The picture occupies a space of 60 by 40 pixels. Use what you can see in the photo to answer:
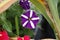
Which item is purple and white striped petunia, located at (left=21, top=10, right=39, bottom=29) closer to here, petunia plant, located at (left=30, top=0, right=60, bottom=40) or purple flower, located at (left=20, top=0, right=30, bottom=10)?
purple flower, located at (left=20, top=0, right=30, bottom=10)

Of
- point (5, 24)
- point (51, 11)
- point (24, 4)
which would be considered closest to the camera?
point (51, 11)

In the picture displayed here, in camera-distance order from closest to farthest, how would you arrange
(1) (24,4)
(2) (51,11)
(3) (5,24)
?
(2) (51,11) → (3) (5,24) → (1) (24,4)

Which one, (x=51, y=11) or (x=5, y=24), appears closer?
(x=51, y=11)

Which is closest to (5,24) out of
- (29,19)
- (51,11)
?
(29,19)

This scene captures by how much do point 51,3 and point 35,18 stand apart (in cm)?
28

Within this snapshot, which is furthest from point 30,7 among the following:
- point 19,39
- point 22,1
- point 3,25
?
point 19,39

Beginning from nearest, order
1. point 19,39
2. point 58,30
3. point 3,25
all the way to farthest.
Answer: point 58,30
point 19,39
point 3,25

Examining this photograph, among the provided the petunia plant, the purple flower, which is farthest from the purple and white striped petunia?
the petunia plant

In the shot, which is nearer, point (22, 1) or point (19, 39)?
point (19, 39)

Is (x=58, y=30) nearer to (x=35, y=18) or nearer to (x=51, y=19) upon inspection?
(x=51, y=19)

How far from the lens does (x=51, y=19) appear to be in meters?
Result: 0.58

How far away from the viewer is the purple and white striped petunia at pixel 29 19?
32.6 inches

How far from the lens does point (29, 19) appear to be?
2.77ft

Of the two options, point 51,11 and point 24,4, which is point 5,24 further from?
point 51,11
